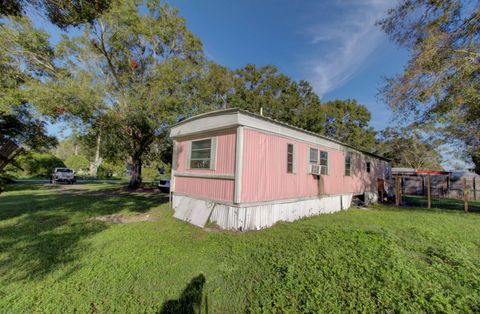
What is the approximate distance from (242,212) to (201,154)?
2638 millimetres

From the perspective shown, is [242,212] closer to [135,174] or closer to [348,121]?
[135,174]

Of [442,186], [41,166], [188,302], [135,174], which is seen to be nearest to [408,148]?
[442,186]

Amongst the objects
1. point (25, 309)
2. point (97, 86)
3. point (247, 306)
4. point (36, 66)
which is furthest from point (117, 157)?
point (247, 306)

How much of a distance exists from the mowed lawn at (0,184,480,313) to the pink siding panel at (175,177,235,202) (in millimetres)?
1150

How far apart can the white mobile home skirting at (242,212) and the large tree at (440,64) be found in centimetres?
530

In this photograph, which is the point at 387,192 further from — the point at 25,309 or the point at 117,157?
the point at 117,157

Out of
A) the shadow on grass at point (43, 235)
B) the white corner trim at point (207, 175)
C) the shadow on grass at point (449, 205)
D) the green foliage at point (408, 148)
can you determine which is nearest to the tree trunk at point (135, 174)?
the shadow on grass at point (43, 235)

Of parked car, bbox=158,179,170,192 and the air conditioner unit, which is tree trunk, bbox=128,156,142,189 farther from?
the air conditioner unit

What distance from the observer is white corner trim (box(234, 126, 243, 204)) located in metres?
5.62

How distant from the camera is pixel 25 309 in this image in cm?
262

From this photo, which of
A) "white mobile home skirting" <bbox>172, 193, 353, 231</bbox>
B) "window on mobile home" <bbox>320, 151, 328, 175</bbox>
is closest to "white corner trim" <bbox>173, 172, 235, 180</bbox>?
"white mobile home skirting" <bbox>172, 193, 353, 231</bbox>

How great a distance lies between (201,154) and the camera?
7.25 m

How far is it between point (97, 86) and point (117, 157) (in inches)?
232

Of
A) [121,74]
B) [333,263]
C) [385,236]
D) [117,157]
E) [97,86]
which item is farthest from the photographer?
[117,157]
